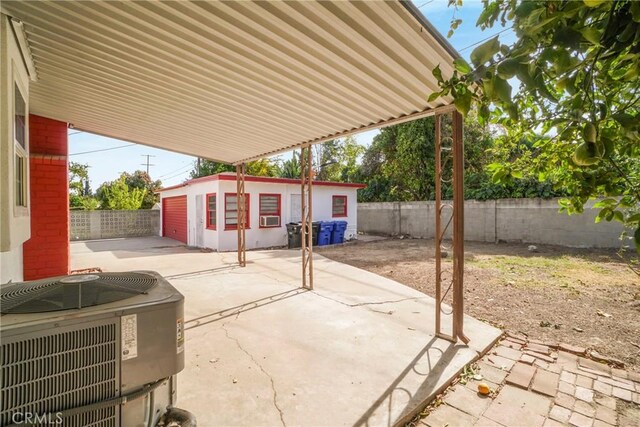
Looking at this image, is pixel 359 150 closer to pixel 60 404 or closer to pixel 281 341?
pixel 281 341

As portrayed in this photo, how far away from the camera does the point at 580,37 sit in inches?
31.6

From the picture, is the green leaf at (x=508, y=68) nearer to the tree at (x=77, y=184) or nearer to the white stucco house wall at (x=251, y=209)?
the white stucco house wall at (x=251, y=209)

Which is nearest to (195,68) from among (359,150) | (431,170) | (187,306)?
(187,306)

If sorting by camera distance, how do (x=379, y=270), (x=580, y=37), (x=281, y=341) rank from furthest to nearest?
(x=379, y=270), (x=281, y=341), (x=580, y=37)

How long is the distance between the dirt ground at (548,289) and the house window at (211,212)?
4452 millimetres

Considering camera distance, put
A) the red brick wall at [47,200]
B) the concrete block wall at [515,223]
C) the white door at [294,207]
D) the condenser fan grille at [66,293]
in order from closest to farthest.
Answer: the condenser fan grille at [66,293] → the red brick wall at [47,200] → the concrete block wall at [515,223] → the white door at [294,207]

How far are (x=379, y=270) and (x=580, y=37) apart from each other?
23.2ft

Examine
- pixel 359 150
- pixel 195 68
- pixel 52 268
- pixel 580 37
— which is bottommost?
pixel 52 268

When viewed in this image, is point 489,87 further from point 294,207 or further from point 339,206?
point 339,206

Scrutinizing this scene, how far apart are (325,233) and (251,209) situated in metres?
3.22

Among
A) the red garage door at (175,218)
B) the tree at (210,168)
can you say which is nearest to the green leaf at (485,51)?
the red garage door at (175,218)

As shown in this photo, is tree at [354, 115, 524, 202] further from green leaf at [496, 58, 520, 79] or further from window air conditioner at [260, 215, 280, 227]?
green leaf at [496, 58, 520, 79]

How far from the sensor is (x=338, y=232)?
12.9m

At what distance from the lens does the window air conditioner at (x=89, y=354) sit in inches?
45.0
